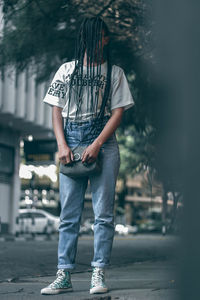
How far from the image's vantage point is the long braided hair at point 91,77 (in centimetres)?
321

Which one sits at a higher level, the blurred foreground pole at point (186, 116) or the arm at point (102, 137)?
the arm at point (102, 137)

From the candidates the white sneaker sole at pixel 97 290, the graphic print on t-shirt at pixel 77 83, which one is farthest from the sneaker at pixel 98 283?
the graphic print on t-shirt at pixel 77 83

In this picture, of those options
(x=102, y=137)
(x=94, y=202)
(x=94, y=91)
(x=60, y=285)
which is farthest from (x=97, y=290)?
(x=94, y=91)

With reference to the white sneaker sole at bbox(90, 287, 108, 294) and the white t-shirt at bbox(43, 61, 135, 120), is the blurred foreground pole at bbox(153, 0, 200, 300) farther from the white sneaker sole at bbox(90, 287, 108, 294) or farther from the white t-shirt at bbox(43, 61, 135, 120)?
the white t-shirt at bbox(43, 61, 135, 120)

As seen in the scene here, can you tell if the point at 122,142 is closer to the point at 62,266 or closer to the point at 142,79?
the point at 142,79

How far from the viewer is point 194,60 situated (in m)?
0.49

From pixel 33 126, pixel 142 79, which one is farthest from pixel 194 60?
pixel 33 126

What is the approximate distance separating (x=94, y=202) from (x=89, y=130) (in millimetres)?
437

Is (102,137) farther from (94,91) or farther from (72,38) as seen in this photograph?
(72,38)

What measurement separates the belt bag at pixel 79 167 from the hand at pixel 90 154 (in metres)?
0.02

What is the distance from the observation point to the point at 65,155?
3014 mm

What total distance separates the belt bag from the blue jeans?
0.08 meters

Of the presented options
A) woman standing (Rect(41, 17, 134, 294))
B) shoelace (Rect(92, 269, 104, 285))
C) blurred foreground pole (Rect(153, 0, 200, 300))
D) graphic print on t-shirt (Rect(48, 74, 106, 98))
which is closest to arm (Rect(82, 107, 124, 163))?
woman standing (Rect(41, 17, 134, 294))

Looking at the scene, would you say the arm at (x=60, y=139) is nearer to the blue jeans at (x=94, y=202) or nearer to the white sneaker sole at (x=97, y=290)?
the blue jeans at (x=94, y=202)
